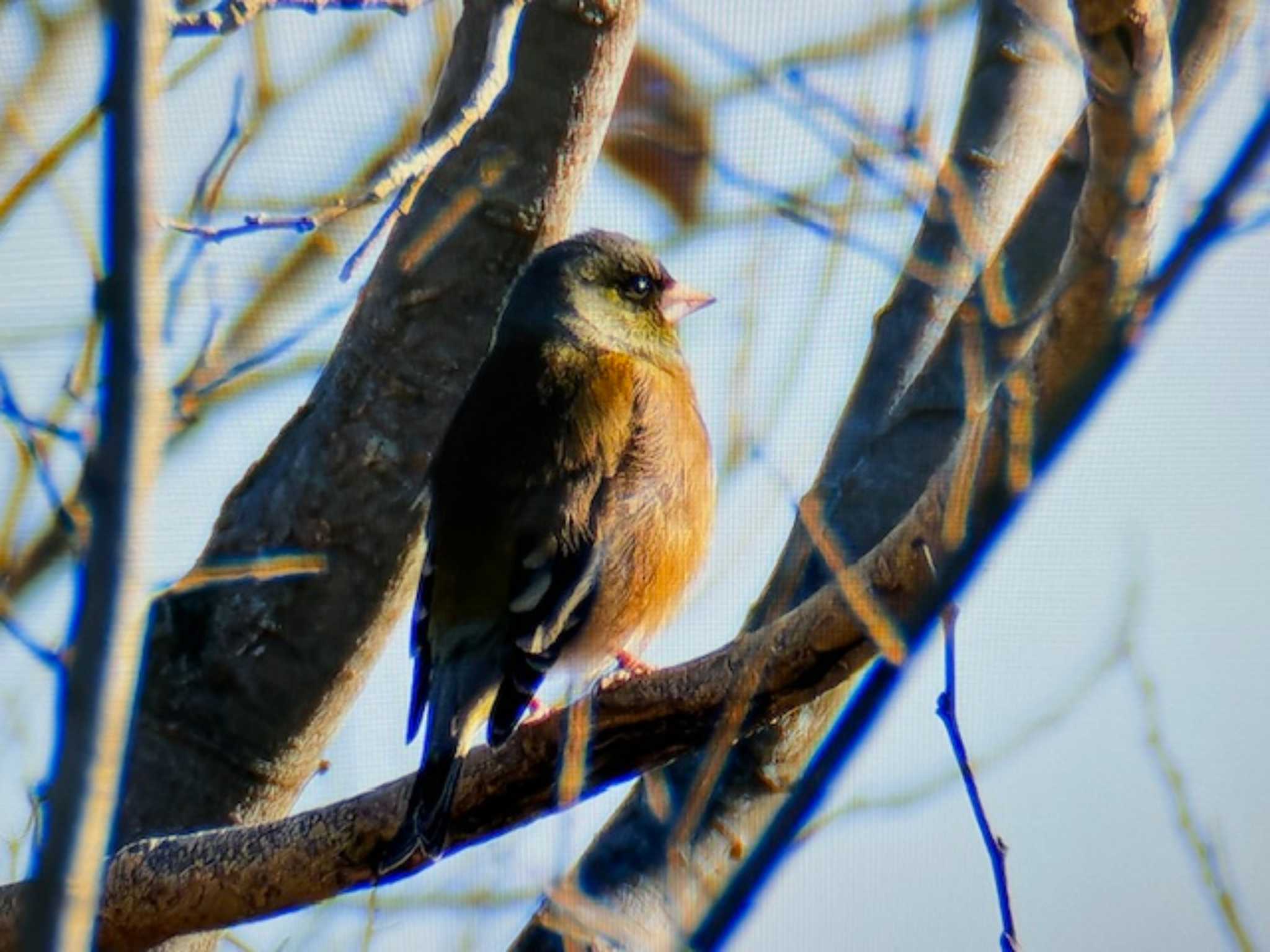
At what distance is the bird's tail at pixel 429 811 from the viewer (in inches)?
117

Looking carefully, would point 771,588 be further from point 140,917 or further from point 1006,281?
point 140,917

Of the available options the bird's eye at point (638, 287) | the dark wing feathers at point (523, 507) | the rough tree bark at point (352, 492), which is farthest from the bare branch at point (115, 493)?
the bird's eye at point (638, 287)

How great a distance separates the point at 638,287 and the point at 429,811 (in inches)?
80.8

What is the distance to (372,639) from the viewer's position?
13.4 ft

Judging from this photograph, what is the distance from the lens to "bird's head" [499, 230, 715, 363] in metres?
4.26

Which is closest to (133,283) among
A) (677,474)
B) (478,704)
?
(478,704)

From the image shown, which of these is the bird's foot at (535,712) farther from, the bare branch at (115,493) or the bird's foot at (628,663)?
the bare branch at (115,493)

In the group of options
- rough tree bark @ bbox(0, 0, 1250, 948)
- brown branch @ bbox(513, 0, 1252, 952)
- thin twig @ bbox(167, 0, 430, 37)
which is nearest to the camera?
thin twig @ bbox(167, 0, 430, 37)

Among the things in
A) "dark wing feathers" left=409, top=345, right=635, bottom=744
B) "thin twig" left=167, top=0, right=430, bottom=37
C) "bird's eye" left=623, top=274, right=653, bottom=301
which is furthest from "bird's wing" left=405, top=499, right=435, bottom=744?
"thin twig" left=167, top=0, right=430, bottom=37

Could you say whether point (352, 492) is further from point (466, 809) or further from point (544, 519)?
point (466, 809)

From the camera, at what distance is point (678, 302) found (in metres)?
4.76

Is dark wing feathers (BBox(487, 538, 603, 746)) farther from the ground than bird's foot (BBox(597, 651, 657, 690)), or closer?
farther from the ground

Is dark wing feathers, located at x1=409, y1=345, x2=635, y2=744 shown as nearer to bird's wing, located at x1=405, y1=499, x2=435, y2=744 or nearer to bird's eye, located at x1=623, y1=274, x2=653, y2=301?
bird's wing, located at x1=405, y1=499, x2=435, y2=744

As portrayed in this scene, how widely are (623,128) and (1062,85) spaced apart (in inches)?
48.3
